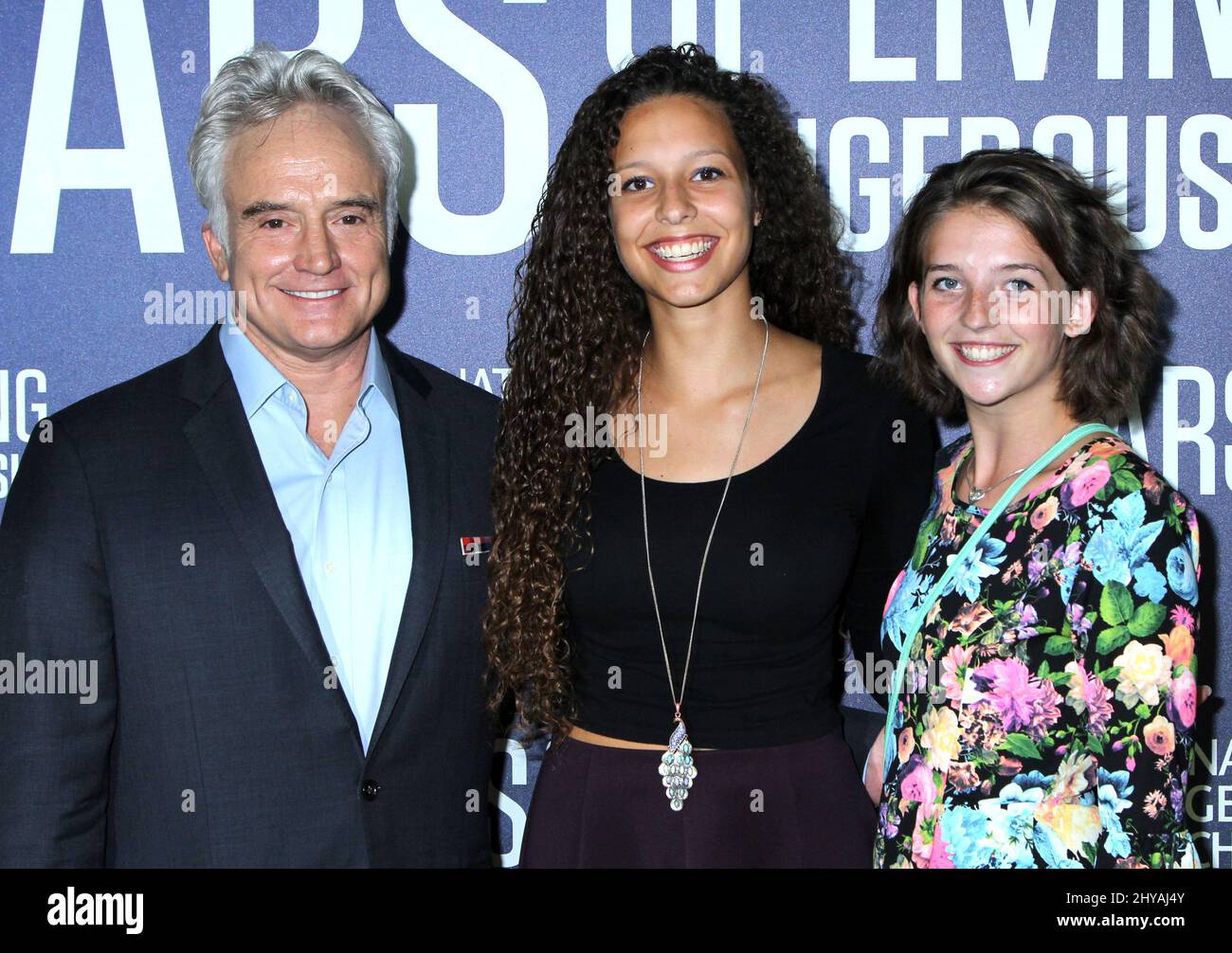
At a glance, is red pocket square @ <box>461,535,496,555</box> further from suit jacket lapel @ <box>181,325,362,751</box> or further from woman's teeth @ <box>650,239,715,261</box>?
woman's teeth @ <box>650,239,715,261</box>

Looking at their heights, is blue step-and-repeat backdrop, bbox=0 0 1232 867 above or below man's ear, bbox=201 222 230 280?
above

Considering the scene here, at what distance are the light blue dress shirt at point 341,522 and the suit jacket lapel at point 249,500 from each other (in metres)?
0.05

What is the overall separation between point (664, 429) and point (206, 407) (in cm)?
89

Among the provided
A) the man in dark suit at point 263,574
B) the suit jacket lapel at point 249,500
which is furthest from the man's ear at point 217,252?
the suit jacket lapel at point 249,500

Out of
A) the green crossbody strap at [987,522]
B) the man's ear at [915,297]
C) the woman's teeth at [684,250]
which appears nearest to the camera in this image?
the green crossbody strap at [987,522]

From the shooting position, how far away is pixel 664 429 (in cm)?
238

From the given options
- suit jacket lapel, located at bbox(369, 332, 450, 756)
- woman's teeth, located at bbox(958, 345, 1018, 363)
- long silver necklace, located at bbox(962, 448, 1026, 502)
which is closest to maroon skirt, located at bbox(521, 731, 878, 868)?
suit jacket lapel, located at bbox(369, 332, 450, 756)

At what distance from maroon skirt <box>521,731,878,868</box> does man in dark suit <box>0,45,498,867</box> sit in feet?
0.80

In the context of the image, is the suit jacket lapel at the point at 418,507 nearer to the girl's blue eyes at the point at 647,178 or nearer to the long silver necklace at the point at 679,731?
the long silver necklace at the point at 679,731

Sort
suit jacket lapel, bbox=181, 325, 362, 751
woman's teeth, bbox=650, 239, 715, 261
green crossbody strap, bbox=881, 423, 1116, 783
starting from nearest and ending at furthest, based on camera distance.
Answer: green crossbody strap, bbox=881, 423, 1116, 783 → suit jacket lapel, bbox=181, 325, 362, 751 → woman's teeth, bbox=650, 239, 715, 261

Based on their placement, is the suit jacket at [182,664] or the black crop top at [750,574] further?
the black crop top at [750,574]

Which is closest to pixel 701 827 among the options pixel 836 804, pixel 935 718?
pixel 836 804

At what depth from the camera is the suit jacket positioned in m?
2.01

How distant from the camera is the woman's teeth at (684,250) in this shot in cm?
227
